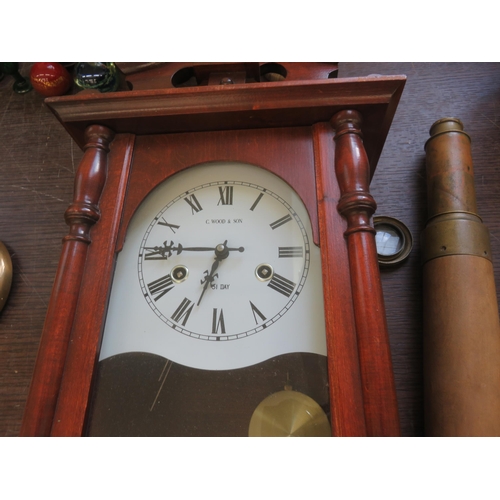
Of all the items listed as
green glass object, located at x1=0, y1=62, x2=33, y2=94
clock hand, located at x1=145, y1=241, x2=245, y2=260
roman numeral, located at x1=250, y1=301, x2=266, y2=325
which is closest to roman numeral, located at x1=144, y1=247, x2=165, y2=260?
clock hand, located at x1=145, y1=241, x2=245, y2=260

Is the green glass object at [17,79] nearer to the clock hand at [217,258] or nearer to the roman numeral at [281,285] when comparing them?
the clock hand at [217,258]

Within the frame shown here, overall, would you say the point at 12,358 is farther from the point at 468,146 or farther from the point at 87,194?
the point at 468,146

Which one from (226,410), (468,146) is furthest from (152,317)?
(468,146)

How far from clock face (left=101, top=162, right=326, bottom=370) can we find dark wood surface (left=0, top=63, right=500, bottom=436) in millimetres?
352

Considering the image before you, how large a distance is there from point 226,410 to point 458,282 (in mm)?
500

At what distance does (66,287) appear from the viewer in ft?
2.56

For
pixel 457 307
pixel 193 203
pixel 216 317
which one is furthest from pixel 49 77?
pixel 457 307

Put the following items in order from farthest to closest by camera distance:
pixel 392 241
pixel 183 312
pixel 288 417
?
pixel 392 241
pixel 183 312
pixel 288 417

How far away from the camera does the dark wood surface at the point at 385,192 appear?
103cm

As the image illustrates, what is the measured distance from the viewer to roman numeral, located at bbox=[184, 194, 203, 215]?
899 millimetres

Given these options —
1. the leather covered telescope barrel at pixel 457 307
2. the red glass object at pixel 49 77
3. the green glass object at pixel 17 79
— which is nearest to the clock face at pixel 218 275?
the leather covered telescope barrel at pixel 457 307

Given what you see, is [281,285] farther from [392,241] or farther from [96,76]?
[96,76]

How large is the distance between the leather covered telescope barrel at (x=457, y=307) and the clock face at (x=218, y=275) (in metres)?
0.28

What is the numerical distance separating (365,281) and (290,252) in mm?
160
